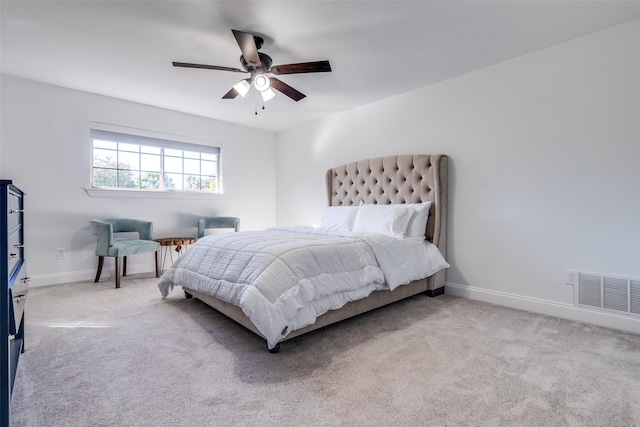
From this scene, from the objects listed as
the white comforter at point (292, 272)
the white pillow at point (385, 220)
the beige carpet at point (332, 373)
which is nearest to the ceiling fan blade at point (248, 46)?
the white comforter at point (292, 272)

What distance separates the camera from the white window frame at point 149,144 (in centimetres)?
388

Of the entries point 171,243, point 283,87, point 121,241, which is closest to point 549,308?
point 283,87

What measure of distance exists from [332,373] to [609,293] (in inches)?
91.5

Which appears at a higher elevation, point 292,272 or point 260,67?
point 260,67

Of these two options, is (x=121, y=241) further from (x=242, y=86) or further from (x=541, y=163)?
(x=541, y=163)

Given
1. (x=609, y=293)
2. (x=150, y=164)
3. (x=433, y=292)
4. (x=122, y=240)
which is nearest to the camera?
(x=609, y=293)

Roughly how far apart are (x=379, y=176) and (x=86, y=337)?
10.7ft

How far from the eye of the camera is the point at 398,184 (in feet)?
11.9

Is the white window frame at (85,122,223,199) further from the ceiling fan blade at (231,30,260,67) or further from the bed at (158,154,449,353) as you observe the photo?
the ceiling fan blade at (231,30,260,67)

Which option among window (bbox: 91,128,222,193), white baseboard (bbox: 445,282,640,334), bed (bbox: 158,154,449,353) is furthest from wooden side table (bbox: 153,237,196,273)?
white baseboard (bbox: 445,282,640,334)

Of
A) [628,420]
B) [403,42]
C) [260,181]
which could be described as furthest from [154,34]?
[628,420]

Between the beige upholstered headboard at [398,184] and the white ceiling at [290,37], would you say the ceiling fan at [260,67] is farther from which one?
the beige upholstered headboard at [398,184]

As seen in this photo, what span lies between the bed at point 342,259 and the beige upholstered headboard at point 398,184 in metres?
0.01

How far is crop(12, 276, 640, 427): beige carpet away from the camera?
1338 millimetres
